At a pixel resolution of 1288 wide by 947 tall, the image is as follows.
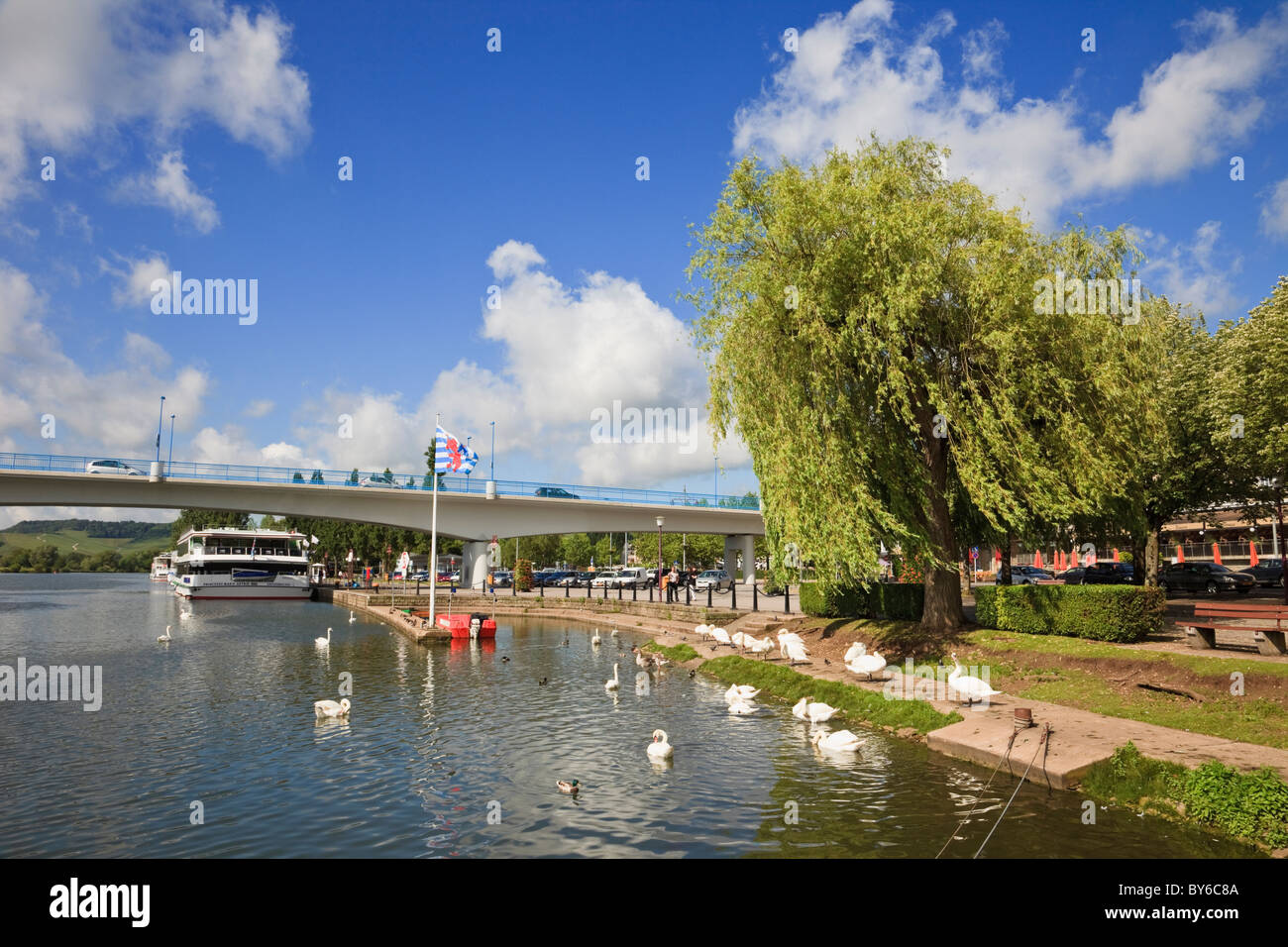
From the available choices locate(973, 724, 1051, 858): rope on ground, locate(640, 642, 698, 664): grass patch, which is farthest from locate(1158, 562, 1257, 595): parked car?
locate(973, 724, 1051, 858): rope on ground

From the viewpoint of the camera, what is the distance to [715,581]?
65438 millimetres

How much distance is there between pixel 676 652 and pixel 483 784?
624 inches

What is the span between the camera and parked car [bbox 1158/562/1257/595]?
126 feet

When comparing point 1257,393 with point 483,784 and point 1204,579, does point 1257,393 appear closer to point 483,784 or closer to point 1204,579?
point 1204,579

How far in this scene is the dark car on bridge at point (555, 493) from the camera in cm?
5812

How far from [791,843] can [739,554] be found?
65692 millimetres

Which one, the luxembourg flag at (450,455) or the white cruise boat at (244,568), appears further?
the white cruise boat at (244,568)

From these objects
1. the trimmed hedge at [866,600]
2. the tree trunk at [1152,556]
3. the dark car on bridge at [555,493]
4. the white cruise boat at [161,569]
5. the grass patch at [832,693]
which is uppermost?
the dark car on bridge at [555,493]

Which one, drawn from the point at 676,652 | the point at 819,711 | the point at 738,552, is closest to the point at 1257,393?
the point at 819,711

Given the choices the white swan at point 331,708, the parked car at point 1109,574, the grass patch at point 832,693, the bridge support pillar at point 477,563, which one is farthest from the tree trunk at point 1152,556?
the bridge support pillar at point 477,563

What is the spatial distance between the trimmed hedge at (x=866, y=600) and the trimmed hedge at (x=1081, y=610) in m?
2.82

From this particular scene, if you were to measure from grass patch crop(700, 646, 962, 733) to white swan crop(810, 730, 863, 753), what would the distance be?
191 centimetres

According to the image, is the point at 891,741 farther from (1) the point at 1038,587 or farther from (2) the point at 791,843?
(1) the point at 1038,587

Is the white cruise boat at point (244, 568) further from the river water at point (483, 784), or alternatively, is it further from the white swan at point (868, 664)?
the white swan at point (868, 664)
